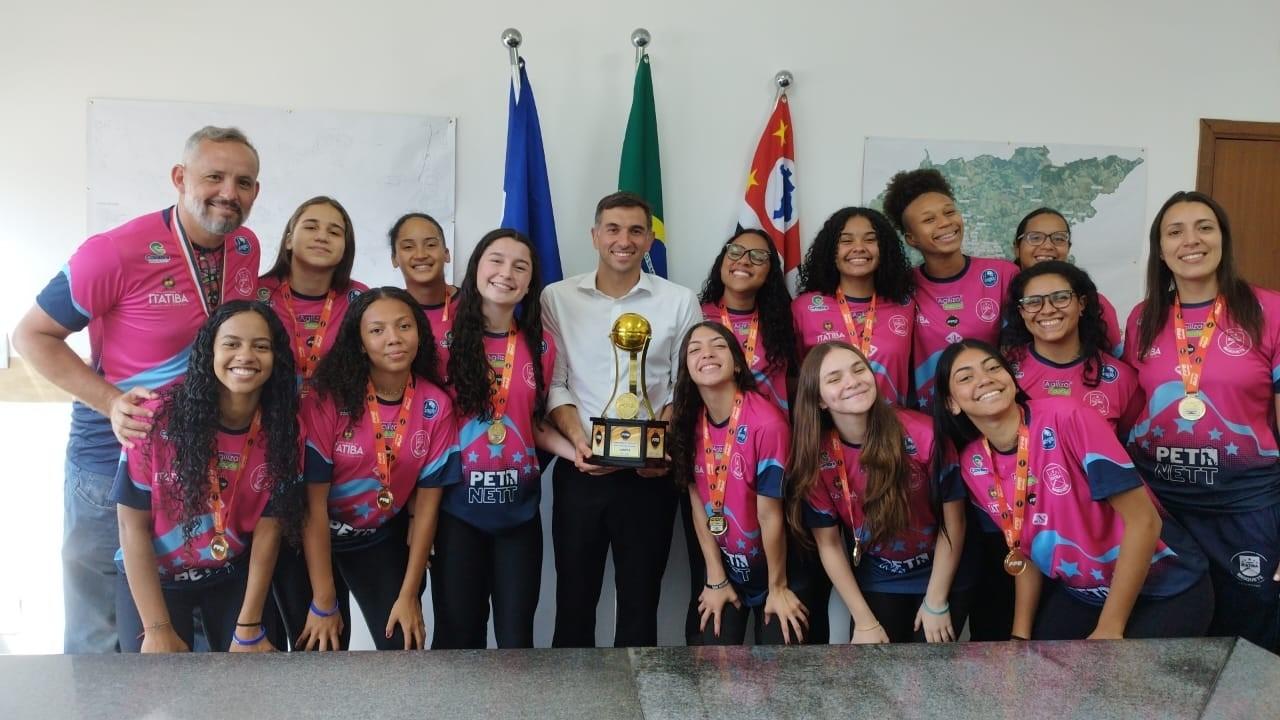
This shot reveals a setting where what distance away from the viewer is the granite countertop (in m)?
1.23

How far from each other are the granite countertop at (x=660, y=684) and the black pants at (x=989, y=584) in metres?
1.18

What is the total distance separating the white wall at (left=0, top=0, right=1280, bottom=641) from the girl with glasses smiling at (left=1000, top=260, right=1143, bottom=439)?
144cm

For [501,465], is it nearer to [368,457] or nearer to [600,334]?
[368,457]

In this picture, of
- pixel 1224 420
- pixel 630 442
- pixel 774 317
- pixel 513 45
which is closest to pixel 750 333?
pixel 774 317

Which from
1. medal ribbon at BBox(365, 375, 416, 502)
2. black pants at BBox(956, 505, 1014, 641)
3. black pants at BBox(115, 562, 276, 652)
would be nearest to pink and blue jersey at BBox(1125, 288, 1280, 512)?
black pants at BBox(956, 505, 1014, 641)

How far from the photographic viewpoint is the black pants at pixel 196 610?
245 cm

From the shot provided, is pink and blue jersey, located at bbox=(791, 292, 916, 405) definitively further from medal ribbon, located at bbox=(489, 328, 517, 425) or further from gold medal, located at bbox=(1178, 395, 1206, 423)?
medal ribbon, located at bbox=(489, 328, 517, 425)

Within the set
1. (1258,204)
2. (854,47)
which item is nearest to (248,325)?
(854,47)

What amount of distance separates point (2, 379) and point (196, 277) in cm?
164

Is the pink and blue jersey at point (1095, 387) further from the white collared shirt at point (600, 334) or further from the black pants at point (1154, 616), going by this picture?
the white collared shirt at point (600, 334)

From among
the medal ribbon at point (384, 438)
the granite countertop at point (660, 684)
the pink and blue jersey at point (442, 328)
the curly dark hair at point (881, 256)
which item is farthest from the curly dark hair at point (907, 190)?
the granite countertop at point (660, 684)

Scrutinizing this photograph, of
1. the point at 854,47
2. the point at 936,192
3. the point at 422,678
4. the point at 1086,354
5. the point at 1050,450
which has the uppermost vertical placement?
the point at 854,47

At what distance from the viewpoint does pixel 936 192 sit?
10.9 feet

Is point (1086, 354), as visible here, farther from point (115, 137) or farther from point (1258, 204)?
point (115, 137)
